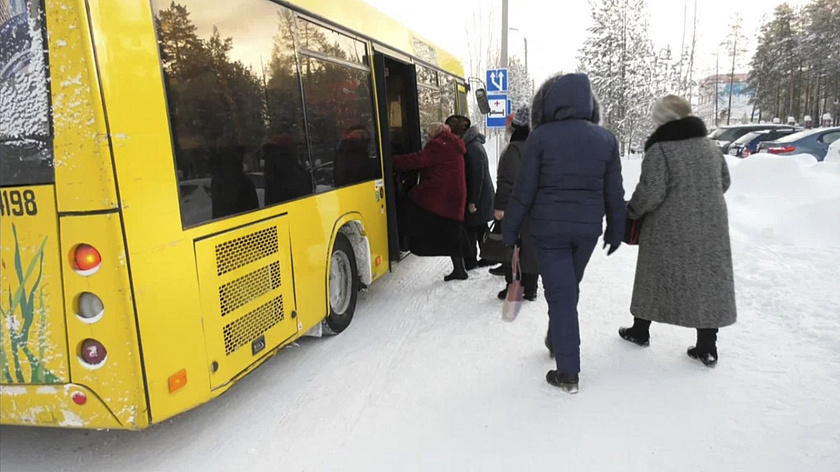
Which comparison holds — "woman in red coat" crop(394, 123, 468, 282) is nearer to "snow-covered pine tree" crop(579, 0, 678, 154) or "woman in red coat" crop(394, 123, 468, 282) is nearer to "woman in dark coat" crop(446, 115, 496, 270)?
"woman in dark coat" crop(446, 115, 496, 270)

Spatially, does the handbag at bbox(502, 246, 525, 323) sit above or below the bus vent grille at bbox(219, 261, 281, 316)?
below

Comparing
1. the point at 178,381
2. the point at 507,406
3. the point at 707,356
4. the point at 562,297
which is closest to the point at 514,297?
the point at 562,297

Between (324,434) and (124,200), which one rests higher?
(124,200)

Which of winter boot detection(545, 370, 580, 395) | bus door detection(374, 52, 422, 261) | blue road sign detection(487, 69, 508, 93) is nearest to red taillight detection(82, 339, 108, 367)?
winter boot detection(545, 370, 580, 395)

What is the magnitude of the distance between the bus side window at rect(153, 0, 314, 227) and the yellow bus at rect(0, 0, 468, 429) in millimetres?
11

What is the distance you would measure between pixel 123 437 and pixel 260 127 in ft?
6.80

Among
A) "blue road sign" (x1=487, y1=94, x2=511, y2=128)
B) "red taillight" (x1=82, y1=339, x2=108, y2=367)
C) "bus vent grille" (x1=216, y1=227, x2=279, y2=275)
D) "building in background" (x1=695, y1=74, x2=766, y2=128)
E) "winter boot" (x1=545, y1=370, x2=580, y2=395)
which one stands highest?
"building in background" (x1=695, y1=74, x2=766, y2=128)

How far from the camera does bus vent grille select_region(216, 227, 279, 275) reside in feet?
9.90

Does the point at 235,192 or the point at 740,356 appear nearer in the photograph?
the point at 235,192

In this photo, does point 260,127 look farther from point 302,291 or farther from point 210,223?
point 302,291

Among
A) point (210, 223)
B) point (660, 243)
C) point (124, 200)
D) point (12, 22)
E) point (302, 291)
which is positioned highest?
point (12, 22)

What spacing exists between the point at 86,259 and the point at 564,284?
264cm

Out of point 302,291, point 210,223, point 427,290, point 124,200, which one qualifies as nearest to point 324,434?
point 302,291

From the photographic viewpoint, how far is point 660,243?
3.67 m
